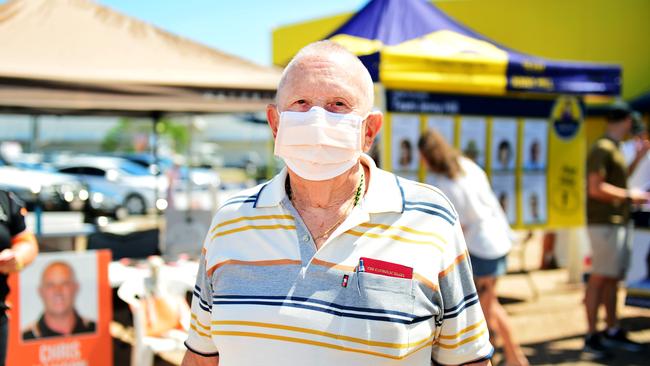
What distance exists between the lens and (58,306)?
432 cm

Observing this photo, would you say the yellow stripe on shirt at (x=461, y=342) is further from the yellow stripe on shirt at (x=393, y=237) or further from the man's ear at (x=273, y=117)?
the man's ear at (x=273, y=117)

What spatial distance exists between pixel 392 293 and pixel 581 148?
5921mm

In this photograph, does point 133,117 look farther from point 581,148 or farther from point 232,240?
point 232,240

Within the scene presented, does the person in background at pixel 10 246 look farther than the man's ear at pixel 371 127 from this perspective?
Yes

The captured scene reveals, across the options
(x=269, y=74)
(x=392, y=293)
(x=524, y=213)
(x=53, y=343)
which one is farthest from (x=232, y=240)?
(x=524, y=213)

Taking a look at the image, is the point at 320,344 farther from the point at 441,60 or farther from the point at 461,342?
the point at 441,60

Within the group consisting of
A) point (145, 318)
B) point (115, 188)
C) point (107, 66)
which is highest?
point (107, 66)

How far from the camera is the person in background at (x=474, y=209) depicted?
14.2 feet

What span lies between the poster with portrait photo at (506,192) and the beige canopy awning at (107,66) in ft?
7.80

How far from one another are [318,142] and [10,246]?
206 cm

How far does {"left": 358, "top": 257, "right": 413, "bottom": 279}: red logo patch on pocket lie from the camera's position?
4.90 ft

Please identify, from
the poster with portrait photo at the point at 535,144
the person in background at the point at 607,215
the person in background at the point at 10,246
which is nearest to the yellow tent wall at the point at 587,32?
the poster with portrait photo at the point at 535,144

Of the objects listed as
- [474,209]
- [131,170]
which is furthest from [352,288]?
[131,170]

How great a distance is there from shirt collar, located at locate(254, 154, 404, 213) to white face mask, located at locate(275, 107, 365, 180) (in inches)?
3.7
